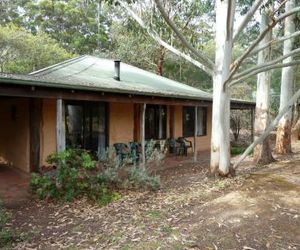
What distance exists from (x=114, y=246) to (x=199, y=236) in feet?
3.97

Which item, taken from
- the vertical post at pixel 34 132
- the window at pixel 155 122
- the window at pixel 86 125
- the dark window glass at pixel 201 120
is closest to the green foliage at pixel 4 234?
the vertical post at pixel 34 132

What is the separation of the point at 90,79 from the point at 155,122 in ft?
13.0

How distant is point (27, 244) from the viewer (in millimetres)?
5129

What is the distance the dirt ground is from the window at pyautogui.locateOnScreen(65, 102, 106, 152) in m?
4.07

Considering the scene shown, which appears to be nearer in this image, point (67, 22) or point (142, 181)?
point (142, 181)

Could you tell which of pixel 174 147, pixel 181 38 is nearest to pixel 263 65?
pixel 181 38

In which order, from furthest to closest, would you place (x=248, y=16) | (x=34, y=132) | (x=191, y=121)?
(x=191, y=121)
(x=34, y=132)
(x=248, y=16)

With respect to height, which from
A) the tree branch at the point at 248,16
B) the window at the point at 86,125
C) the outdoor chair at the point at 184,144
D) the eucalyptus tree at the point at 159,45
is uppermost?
the eucalyptus tree at the point at 159,45

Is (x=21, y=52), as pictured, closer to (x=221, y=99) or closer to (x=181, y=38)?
(x=181, y=38)

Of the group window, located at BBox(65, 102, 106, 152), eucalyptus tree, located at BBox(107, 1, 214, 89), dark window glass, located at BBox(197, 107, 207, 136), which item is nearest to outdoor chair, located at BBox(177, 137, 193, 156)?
dark window glass, located at BBox(197, 107, 207, 136)

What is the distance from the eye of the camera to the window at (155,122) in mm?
13547

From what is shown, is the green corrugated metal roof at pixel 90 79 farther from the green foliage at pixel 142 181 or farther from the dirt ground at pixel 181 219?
the dirt ground at pixel 181 219

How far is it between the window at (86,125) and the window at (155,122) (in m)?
2.24

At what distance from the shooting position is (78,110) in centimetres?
1112
